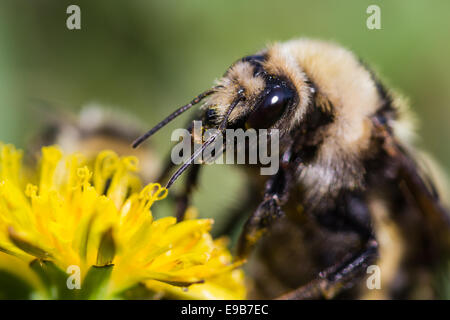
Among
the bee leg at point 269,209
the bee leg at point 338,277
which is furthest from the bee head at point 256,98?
the bee leg at point 338,277

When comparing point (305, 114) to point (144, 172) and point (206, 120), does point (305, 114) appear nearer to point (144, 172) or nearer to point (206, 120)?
point (206, 120)

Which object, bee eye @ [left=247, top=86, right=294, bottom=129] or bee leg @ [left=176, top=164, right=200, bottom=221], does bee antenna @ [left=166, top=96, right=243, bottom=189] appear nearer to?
bee eye @ [left=247, top=86, right=294, bottom=129]

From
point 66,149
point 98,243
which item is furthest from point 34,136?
point 98,243

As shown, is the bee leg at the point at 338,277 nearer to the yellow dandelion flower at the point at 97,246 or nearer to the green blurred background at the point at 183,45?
the yellow dandelion flower at the point at 97,246

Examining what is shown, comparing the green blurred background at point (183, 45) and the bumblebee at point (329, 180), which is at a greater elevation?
the green blurred background at point (183, 45)

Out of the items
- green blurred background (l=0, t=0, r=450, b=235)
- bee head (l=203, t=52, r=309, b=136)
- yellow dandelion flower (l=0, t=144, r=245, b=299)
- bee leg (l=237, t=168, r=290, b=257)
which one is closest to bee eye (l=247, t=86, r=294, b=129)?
bee head (l=203, t=52, r=309, b=136)
